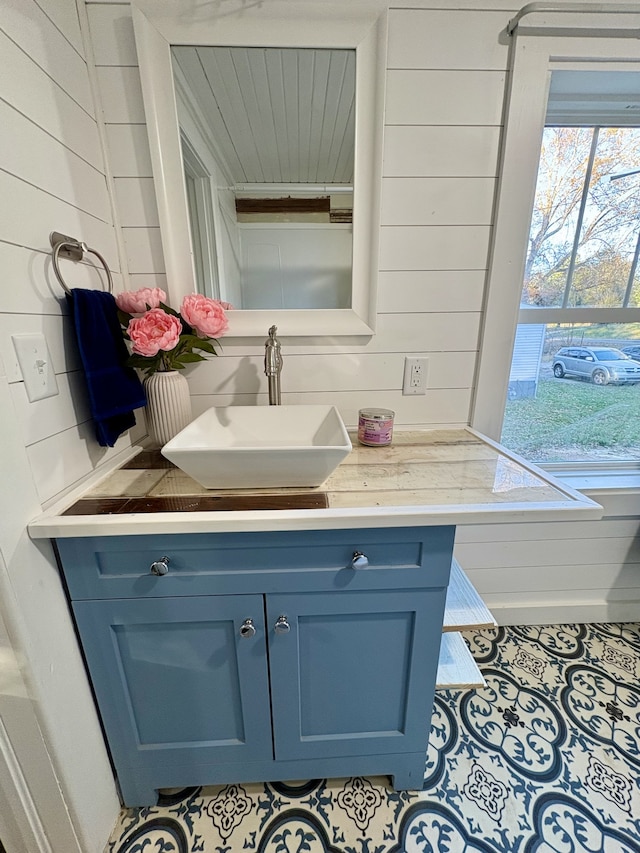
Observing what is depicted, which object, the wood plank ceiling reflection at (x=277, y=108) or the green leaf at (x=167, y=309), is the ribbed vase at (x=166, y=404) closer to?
the green leaf at (x=167, y=309)

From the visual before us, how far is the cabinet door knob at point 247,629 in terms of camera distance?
743 millimetres

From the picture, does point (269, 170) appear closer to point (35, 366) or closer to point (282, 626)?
point (35, 366)

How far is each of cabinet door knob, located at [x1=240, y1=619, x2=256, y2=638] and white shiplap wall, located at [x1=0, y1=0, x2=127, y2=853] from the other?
0.37 m

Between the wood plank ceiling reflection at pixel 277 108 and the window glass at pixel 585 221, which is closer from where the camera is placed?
the wood plank ceiling reflection at pixel 277 108

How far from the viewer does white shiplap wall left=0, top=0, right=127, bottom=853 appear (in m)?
0.62

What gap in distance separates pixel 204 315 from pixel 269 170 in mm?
478

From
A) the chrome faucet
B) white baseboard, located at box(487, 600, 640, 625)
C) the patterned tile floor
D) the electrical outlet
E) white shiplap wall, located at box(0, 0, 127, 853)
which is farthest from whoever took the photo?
white baseboard, located at box(487, 600, 640, 625)

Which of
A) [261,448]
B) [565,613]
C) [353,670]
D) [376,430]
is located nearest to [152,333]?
[261,448]

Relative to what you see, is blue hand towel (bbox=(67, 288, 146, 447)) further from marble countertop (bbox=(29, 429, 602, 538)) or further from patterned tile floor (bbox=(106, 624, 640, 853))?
A: patterned tile floor (bbox=(106, 624, 640, 853))

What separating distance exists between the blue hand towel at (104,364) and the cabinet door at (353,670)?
0.58m

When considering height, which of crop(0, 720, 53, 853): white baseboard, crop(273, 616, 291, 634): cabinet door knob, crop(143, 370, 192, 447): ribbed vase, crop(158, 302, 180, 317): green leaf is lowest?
crop(0, 720, 53, 853): white baseboard

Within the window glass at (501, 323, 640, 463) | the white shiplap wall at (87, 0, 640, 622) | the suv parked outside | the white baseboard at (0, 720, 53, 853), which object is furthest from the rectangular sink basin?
the suv parked outside

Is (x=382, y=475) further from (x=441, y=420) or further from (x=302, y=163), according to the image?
(x=302, y=163)

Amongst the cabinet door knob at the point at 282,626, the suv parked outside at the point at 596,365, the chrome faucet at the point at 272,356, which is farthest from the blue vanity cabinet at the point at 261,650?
the suv parked outside at the point at 596,365
